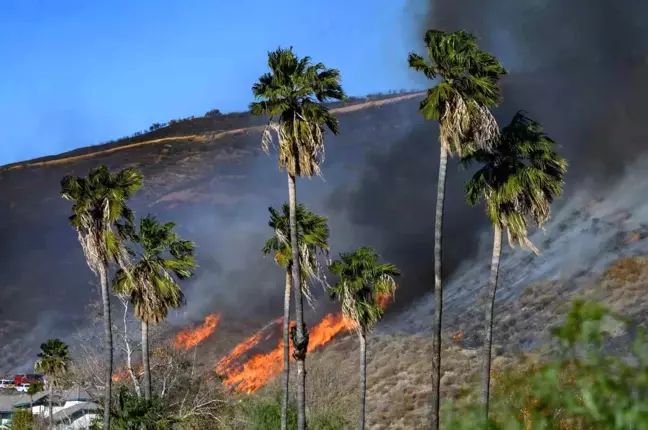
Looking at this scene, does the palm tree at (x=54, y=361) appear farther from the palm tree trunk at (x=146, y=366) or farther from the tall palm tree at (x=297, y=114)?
the tall palm tree at (x=297, y=114)

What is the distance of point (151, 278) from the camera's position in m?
36.4

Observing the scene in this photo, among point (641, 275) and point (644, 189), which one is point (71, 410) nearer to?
point (641, 275)

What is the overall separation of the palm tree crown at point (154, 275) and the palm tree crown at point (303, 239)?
4.48 m

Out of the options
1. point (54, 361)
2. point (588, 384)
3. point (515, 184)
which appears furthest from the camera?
point (54, 361)

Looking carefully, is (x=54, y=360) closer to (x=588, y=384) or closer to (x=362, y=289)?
(x=362, y=289)

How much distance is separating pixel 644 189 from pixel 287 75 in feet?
223

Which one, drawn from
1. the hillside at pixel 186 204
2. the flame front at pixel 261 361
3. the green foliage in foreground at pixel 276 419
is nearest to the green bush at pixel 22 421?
the flame front at pixel 261 361

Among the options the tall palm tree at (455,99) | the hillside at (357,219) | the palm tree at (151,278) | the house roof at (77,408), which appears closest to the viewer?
the tall palm tree at (455,99)

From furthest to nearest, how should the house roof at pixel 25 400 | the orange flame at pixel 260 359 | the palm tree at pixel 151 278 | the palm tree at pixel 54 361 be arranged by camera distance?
the house roof at pixel 25 400
the orange flame at pixel 260 359
the palm tree at pixel 54 361
the palm tree at pixel 151 278

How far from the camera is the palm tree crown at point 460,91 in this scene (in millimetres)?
26359

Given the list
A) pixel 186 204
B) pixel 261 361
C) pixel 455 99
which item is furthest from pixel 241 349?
pixel 455 99

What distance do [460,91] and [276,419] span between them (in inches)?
1088

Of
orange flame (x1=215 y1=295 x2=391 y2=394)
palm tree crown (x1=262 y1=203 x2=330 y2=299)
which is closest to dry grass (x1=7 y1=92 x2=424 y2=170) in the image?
orange flame (x1=215 y1=295 x2=391 y2=394)

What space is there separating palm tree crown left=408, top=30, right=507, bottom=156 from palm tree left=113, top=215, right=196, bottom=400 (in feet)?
50.1
